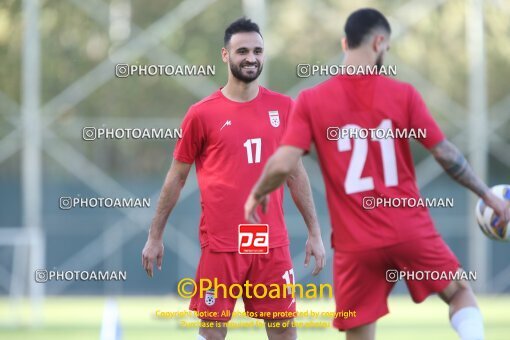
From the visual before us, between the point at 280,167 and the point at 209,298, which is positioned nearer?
the point at 280,167

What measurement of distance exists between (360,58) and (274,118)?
168cm

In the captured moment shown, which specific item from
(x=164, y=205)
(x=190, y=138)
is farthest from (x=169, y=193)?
(x=190, y=138)

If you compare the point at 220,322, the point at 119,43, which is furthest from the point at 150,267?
the point at 119,43

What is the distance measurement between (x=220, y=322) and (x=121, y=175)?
15.2 metres

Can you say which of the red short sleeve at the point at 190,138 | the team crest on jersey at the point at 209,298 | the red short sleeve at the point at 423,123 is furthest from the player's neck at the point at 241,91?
the red short sleeve at the point at 423,123

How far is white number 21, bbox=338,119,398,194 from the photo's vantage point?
5844 millimetres

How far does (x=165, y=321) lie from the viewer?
15.1 m

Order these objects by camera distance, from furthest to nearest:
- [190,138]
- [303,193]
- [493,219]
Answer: [303,193] → [190,138] → [493,219]

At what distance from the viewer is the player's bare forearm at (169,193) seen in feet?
24.7

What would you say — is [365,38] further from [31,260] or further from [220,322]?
[31,260]

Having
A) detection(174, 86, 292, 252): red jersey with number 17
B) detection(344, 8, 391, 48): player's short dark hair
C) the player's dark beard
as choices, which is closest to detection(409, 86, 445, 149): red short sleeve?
detection(344, 8, 391, 48): player's short dark hair

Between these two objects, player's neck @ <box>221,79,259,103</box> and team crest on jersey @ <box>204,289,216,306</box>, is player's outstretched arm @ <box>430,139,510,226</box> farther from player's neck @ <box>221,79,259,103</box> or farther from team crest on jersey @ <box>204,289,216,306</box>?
team crest on jersey @ <box>204,289,216,306</box>

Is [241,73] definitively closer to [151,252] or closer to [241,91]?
[241,91]

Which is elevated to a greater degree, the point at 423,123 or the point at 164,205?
the point at 164,205
